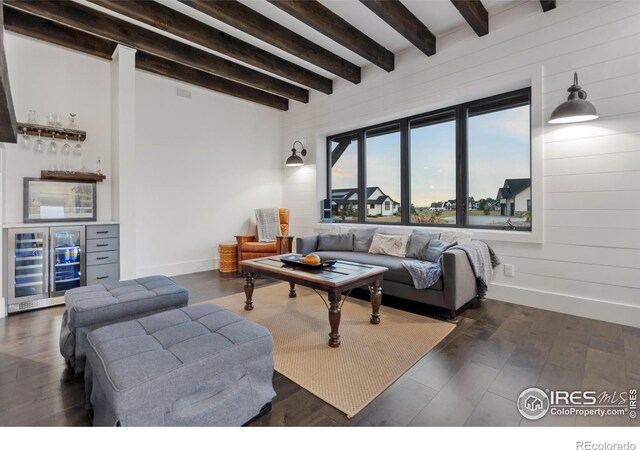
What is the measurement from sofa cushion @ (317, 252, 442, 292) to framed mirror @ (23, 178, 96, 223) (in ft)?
10.4

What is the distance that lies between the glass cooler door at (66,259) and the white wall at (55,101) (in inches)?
26.1

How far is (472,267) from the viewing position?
3205 millimetres

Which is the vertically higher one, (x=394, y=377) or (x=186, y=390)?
(x=186, y=390)

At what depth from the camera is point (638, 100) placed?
2.69 metres

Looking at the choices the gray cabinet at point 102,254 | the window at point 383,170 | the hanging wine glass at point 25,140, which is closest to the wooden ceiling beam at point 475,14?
the window at point 383,170

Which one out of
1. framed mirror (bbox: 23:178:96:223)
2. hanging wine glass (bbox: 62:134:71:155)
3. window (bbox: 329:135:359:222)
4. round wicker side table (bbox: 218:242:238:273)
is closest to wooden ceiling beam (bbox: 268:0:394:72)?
window (bbox: 329:135:359:222)

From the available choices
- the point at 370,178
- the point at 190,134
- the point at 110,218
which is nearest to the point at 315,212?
the point at 370,178

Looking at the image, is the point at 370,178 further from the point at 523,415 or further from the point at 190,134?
the point at 523,415

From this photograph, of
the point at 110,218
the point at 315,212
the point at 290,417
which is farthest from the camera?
the point at 315,212

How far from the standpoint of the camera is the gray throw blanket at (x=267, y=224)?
5344 millimetres

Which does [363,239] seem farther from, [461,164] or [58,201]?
[58,201]

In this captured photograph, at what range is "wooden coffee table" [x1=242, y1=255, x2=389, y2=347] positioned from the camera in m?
2.42

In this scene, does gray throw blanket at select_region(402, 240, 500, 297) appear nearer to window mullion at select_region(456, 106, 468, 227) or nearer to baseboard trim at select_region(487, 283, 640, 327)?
baseboard trim at select_region(487, 283, 640, 327)

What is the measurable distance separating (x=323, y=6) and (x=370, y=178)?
2559mm
